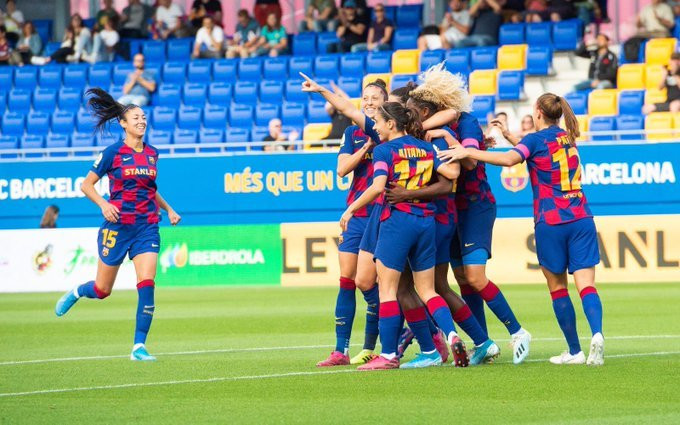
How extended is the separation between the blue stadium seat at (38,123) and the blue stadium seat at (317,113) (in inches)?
230

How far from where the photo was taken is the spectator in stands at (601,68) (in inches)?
949

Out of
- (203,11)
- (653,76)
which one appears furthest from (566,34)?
(203,11)

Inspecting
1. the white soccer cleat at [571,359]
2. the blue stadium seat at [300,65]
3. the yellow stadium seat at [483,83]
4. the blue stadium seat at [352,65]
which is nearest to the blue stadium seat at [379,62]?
the blue stadium seat at [352,65]

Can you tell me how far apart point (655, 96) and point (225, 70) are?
30.9 feet

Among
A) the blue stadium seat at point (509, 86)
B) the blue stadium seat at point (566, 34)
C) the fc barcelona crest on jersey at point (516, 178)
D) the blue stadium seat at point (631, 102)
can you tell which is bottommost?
the fc barcelona crest on jersey at point (516, 178)

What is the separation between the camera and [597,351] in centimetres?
927

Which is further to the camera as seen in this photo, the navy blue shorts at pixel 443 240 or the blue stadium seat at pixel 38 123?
the blue stadium seat at pixel 38 123

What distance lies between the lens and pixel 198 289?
2175 cm

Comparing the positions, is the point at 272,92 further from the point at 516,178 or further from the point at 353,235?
the point at 353,235

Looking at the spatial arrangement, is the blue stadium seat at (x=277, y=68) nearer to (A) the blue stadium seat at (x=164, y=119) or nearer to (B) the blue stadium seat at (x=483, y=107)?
(A) the blue stadium seat at (x=164, y=119)

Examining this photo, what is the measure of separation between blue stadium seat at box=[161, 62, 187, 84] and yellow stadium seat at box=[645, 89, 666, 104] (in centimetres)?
1018

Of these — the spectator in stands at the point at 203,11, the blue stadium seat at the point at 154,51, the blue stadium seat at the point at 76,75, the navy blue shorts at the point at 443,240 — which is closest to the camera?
the navy blue shorts at the point at 443,240

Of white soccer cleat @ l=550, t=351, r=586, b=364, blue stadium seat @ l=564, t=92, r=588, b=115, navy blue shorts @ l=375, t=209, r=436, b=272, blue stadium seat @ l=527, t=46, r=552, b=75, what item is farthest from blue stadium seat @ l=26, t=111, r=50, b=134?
white soccer cleat @ l=550, t=351, r=586, b=364

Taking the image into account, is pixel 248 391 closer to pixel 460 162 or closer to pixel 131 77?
pixel 460 162
